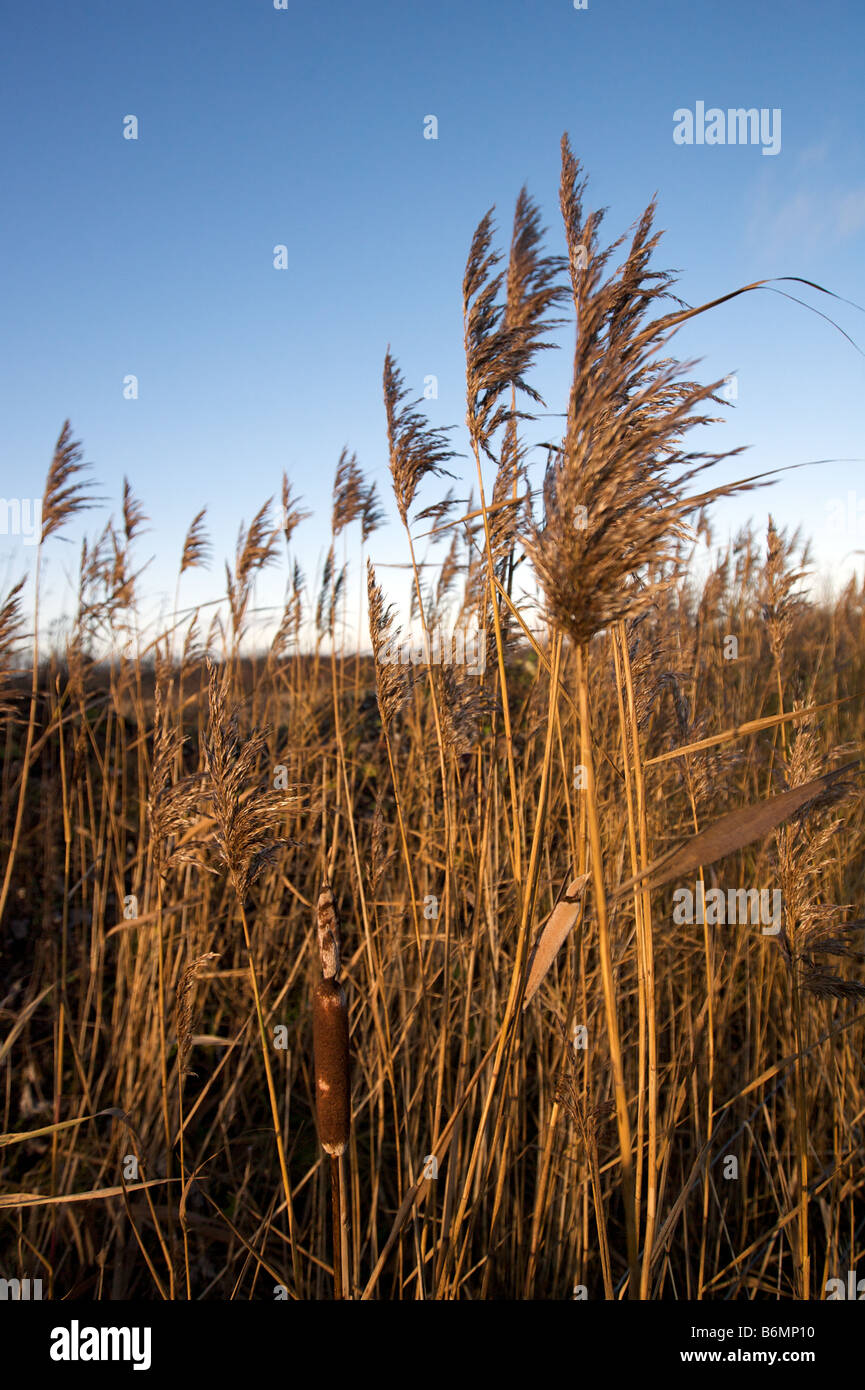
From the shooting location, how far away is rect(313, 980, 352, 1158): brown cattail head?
0.81 metres

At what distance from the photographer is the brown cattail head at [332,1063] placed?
813 millimetres

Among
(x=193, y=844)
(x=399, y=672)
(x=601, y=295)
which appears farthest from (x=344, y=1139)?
(x=601, y=295)

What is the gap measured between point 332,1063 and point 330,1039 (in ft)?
0.11

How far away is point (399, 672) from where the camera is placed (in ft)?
5.08

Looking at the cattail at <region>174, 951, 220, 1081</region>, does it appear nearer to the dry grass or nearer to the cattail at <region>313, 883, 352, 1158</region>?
the dry grass

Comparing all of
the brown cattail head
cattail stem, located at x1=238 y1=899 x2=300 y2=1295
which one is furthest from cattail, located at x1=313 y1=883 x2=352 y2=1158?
cattail stem, located at x1=238 y1=899 x2=300 y2=1295

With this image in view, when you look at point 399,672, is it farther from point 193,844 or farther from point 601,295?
point 601,295

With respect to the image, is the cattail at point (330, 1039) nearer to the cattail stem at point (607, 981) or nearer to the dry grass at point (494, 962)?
the dry grass at point (494, 962)

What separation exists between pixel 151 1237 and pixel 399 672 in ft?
5.56

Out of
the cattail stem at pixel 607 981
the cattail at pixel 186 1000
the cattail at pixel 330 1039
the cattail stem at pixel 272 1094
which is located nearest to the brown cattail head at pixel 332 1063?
the cattail at pixel 330 1039

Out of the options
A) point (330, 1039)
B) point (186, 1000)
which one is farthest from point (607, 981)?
point (186, 1000)

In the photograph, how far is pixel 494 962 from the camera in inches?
71.9

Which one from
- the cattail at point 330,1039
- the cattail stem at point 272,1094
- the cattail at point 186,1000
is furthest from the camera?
the cattail at point 186,1000
